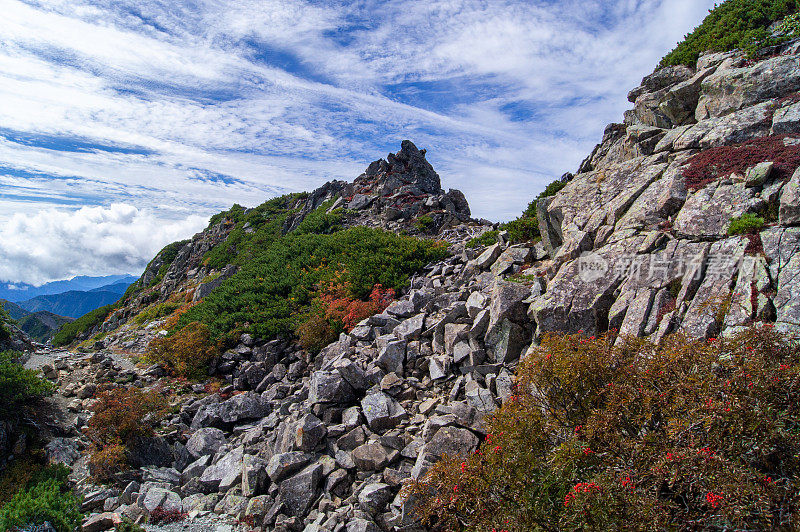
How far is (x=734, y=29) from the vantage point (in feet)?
64.7

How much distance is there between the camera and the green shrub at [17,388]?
1402cm

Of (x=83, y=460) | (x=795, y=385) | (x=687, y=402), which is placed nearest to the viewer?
(x=795, y=385)

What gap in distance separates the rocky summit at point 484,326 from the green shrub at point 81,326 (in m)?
39.0

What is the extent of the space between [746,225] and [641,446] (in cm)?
792

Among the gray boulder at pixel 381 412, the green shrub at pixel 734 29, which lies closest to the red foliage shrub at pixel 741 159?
the green shrub at pixel 734 29

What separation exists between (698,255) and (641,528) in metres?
8.18

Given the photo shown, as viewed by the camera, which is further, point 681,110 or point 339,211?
point 339,211

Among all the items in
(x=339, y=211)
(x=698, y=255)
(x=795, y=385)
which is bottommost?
(x=795, y=385)

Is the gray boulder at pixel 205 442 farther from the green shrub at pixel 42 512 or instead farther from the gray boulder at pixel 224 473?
the green shrub at pixel 42 512

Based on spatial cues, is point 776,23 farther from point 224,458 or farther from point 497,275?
point 224,458

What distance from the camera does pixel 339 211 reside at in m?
43.8

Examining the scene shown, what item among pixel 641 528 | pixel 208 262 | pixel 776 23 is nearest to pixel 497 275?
pixel 641 528

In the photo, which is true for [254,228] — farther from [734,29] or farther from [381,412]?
[734,29]

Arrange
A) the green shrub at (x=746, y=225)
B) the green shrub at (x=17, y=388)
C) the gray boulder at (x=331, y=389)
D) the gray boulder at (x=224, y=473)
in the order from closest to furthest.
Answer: the green shrub at (x=746, y=225) < the gray boulder at (x=224, y=473) < the gray boulder at (x=331, y=389) < the green shrub at (x=17, y=388)
